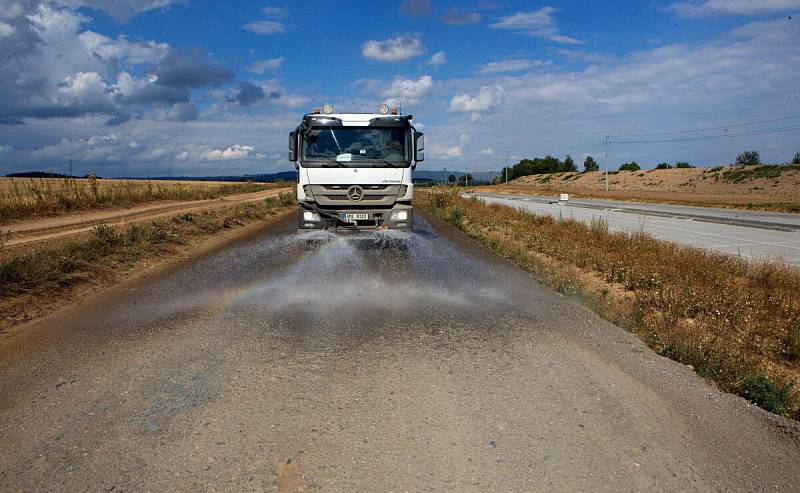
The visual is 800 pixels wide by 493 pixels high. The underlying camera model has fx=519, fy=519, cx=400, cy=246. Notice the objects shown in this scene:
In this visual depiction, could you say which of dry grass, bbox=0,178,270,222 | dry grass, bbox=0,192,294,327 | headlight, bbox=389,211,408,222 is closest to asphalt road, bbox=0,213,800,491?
dry grass, bbox=0,192,294,327

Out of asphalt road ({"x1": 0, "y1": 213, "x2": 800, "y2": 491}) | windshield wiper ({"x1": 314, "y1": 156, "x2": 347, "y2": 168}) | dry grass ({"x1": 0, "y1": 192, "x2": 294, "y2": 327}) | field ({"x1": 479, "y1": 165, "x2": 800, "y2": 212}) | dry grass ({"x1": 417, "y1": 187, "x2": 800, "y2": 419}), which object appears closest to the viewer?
asphalt road ({"x1": 0, "y1": 213, "x2": 800, "y2": 491})

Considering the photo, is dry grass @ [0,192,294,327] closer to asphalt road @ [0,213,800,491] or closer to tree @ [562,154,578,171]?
asphalt road @ [0,213,800,491]

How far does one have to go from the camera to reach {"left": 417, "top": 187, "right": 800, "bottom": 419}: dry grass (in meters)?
4.82

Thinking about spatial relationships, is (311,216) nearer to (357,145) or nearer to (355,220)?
(355,220)

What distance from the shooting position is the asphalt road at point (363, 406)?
9.70 feet

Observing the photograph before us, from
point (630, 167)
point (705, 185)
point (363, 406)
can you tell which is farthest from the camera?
point (630, 167)

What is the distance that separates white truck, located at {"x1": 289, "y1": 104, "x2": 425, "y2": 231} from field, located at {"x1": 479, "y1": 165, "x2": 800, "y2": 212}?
2675cm

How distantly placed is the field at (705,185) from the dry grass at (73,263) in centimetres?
3184

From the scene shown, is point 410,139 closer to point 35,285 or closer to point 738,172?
point 35,285

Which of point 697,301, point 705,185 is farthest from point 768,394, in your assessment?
point 705,185

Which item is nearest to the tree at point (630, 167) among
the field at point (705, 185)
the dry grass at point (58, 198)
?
the field at point (705, 185)

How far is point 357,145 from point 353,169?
64cm

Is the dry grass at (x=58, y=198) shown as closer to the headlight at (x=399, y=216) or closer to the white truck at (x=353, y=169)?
the white truck at (x=353, y=169)

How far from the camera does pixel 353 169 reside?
12492 millimetres
